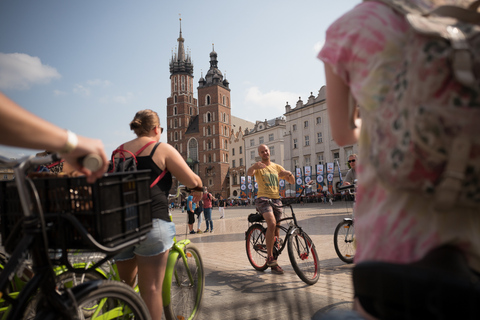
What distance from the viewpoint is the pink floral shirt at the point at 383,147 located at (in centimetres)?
83

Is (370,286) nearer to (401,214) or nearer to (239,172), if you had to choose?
(401,214)

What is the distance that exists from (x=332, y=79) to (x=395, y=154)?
390mm

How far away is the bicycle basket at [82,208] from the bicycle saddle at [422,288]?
42.8 inches

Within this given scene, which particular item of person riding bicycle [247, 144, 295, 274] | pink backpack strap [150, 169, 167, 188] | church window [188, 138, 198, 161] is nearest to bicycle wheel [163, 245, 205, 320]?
pink backpack strap [150, 169, 167, 188]

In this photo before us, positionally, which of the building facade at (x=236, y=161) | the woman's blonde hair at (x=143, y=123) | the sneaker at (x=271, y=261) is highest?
the building facade at (x=236, y=161)

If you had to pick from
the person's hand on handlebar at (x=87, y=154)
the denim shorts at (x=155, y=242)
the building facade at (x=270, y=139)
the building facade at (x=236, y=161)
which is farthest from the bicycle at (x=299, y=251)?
the building facade at (x=236, y=161)

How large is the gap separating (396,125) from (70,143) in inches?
43.1

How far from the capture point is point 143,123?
276 cm

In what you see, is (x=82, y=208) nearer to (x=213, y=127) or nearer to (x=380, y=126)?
(x=380, y=126)

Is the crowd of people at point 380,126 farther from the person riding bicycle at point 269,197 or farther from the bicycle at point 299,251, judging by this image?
the person riding bicycle at point 269,197

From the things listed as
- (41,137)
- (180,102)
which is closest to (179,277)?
(41,137)

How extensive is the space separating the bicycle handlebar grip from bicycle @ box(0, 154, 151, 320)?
14cm

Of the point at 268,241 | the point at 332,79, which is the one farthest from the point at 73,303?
the point at 268,241

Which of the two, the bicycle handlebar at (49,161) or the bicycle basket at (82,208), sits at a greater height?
the bicycle handlebar at (49,161)
